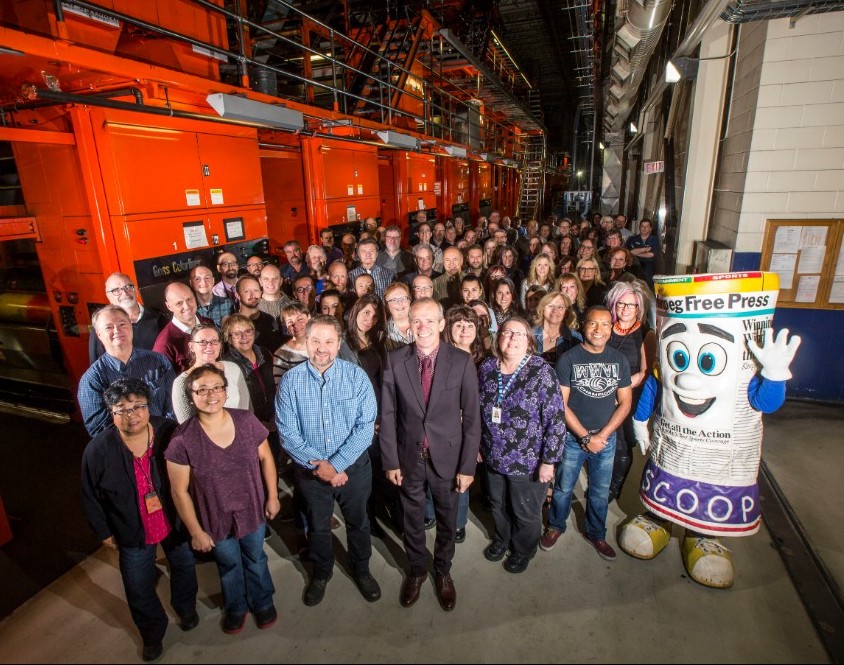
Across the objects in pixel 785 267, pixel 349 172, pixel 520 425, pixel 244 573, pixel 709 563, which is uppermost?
pixel 349 172

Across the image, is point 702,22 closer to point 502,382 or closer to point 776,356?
point 776,356

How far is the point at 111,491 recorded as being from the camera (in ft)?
7.94

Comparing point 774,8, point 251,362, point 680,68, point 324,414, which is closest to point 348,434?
point 324,414

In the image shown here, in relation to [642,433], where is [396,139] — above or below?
above

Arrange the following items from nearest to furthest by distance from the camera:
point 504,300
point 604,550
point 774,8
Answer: point 604,550 < point 774,8 < point 504,300

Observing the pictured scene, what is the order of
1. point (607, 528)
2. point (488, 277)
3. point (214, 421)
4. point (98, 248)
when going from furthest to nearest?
point (488, 277) < point (98, 248) < point (607, 528) < point (214, 421)

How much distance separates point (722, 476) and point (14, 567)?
16.9 feet

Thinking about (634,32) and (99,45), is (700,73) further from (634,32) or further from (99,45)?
(99,45)

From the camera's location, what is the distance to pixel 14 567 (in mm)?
3346

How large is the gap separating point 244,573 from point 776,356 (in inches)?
139

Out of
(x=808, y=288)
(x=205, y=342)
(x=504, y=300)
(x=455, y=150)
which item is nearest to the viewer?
(x=205, y=342)

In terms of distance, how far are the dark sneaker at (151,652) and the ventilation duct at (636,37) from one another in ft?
22.0

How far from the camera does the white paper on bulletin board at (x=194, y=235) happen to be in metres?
5.05

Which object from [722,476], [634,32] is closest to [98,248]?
[722,476]
